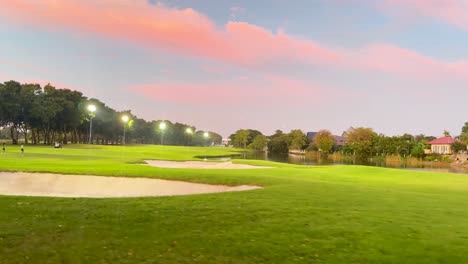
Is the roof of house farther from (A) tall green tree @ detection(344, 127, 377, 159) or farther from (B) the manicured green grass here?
(B) the manicured green grass

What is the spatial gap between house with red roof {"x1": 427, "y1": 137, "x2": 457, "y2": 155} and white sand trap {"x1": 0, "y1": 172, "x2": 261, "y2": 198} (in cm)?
15403

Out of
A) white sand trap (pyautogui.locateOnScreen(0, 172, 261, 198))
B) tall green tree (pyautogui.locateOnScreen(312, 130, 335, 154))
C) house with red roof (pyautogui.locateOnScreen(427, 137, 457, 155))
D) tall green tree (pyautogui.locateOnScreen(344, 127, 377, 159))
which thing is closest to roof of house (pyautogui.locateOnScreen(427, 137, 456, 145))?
house with red roof (pyautogui.locateOnScreen(427, 137, 457, 155))

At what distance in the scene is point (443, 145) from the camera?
15888 cm

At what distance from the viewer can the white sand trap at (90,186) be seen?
24.1 metres

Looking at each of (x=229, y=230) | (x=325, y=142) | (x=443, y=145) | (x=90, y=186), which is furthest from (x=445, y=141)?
(x=229, y=230)

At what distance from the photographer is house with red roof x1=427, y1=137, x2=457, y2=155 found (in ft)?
510

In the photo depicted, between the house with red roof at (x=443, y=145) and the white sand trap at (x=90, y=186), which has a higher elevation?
the house with red roof at (x=443, y=145)

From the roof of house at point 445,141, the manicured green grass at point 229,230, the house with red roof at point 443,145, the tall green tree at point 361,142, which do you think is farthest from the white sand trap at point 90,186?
the roof of house at point 445,141

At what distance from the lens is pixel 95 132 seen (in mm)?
162875

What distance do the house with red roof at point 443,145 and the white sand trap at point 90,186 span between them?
15403 cm

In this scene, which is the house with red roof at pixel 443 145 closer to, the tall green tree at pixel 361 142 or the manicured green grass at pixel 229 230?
the tall green tree at pixel 361 142

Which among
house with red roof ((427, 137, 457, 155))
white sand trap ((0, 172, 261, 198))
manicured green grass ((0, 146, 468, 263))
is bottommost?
white sand trap ((0, 172, 261, 198))

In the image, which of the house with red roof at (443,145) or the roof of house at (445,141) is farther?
the roof of house at (445,141)

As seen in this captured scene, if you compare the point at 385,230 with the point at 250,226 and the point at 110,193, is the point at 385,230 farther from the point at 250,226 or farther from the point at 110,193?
the point at 110,193
